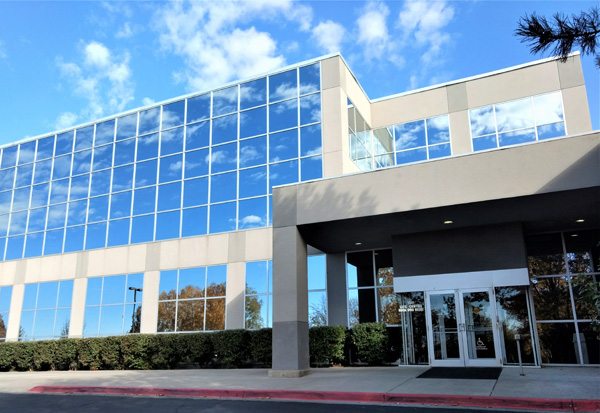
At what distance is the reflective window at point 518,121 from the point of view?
68.9ft

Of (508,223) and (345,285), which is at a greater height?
(508,223)

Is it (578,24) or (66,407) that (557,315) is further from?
(66,407)

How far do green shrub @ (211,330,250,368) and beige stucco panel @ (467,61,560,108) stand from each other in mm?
13609

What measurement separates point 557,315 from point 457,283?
11.1 feet

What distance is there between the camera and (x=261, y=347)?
62.5 feet

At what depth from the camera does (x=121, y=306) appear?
82.1 feet

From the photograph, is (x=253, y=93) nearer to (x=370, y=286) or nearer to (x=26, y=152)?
(x=370, y=286)

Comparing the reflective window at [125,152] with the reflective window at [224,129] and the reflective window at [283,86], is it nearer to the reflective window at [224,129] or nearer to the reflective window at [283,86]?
the reflective window at [224,129]

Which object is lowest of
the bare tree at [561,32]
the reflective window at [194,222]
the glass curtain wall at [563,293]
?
the glass curtain wall at [563,293]

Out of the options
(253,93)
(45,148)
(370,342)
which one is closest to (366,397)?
(370,342)

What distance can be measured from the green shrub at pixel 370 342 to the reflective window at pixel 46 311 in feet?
52.1

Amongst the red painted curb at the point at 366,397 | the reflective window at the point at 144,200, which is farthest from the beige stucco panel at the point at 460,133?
the reflective window at the point at 144,200

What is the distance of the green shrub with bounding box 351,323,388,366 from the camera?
58.7 feet

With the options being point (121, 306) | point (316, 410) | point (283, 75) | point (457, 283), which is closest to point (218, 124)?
point (283, 75)
